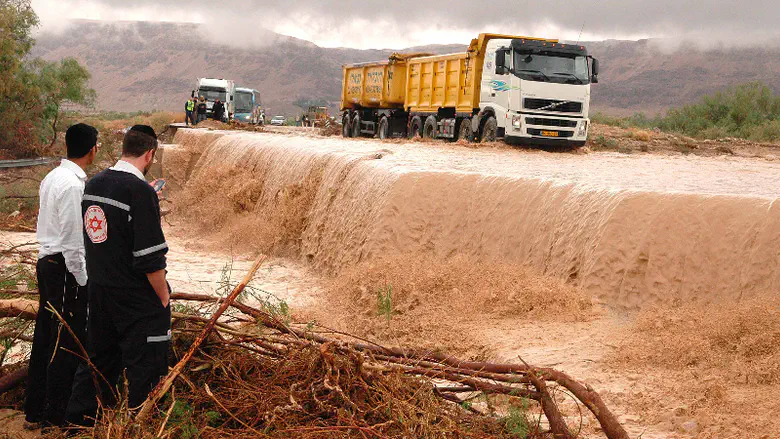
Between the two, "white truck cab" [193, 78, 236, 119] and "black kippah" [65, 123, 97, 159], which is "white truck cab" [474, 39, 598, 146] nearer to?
"black kippah" [65, 123, 97, 159]

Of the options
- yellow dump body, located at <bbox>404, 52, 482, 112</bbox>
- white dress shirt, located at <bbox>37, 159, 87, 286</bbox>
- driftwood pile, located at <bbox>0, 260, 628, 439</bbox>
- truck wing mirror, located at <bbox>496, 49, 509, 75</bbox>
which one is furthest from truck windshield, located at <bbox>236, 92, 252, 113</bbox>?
driftwood pile, located at <bbox>0, 260, 628, 439</bbox>

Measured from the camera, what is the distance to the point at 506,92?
2162 cm

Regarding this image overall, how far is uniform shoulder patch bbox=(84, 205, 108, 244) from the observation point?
201 inches

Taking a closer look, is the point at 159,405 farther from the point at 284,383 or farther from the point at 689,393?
the point at 689,393

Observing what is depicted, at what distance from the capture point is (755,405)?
20.2ft

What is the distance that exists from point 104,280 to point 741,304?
219 inches

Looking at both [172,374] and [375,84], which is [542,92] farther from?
[172,374]

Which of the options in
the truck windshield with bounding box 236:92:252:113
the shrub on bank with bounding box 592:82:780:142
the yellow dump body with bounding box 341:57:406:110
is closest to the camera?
the yellow dump body with bounding box 341:57:406:110

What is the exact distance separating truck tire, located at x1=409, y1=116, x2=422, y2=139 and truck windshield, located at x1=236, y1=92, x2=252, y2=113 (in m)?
26.9

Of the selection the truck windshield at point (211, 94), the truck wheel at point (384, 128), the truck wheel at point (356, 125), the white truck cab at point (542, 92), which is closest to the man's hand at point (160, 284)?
the white truck cab at point (542, 92)

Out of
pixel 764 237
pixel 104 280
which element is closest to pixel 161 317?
pixel 104 280

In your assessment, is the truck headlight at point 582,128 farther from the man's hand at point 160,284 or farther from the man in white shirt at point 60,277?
the man's hand at point 160,284

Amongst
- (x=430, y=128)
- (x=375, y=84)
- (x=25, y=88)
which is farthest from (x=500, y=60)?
(x=25, y=88)

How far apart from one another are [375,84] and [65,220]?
26000 mm
